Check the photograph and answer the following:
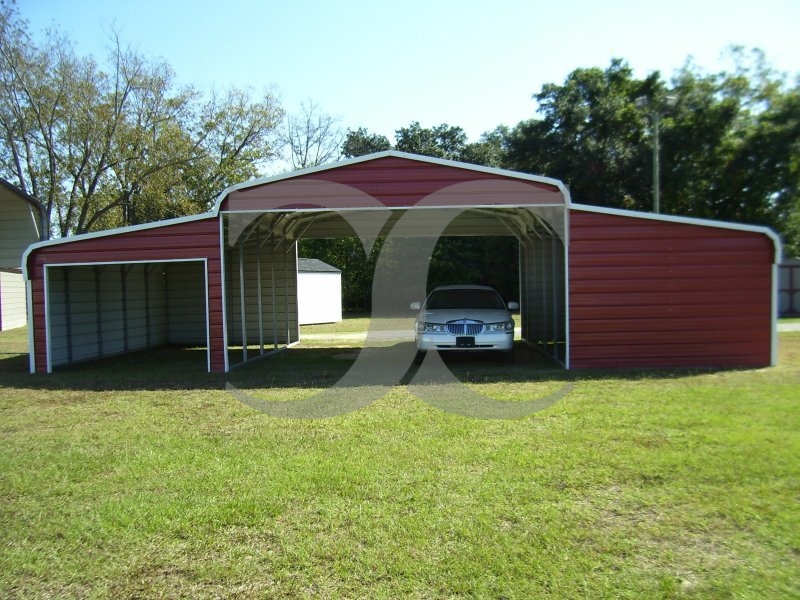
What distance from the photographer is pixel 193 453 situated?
564cm

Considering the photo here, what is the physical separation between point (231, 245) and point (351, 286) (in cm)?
2016

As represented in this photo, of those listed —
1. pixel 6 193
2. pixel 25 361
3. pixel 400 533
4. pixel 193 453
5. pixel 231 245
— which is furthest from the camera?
pixel 6 193

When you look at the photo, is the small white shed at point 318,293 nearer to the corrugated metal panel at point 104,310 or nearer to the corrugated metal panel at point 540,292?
the corrugated metal panel at point 104,310

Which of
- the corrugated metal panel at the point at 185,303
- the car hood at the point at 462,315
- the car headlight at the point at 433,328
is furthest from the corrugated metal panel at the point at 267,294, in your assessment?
the car headlight at the point at 433,328

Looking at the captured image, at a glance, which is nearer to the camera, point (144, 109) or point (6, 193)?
point (6, 193)

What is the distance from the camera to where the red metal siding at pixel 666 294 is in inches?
399

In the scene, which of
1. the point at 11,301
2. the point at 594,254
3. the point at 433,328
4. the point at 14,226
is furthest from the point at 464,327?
the point at 11,301

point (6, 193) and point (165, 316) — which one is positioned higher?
point (6, 193)

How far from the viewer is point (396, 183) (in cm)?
1025

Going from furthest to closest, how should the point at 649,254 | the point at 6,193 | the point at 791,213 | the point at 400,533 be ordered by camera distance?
Result: the point at 791,213
the point at 6,193
the point at 649,254
the point at 400,533

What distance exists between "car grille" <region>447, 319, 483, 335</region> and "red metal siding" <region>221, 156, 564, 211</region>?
2065 mm

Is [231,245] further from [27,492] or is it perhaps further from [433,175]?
[27,492]

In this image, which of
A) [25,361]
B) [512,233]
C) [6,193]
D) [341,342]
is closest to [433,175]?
[512,233]

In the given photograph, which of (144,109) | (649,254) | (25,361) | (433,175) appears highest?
(144,109)
